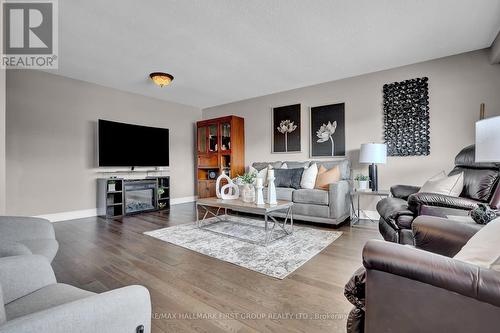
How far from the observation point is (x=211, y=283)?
187 centimetres

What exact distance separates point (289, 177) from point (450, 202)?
2.50 meters

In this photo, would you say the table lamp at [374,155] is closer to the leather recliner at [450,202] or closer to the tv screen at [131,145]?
the leather recliner at [450,202]

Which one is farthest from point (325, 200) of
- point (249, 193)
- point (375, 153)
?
point (249, 193)

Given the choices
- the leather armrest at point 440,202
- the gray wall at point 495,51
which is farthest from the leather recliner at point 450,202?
the gray wall at point 495,51

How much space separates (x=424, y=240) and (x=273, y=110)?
13.8 feet

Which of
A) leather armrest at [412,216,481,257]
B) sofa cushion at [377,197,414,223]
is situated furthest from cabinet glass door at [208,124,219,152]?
leather armrest at [412,216,481,257]

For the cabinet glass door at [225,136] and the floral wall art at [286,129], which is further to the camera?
the cabinet glass door at [225,136]

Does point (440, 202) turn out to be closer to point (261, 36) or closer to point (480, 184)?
point (480, 184)

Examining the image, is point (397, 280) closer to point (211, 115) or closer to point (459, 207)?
point (459, 207)

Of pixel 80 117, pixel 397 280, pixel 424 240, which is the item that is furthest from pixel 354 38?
pixel 80 117

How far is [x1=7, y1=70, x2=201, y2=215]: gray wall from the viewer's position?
3705 millimetres

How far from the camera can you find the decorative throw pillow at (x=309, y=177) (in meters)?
4.03

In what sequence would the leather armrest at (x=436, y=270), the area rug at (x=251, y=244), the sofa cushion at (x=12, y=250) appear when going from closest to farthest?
the leather armrest at (x=436, y=270) → the sofa cushion at (x=12, y=250) → the area rug at (x=251, y=244)

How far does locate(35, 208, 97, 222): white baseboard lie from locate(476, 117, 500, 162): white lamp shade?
17.6 ft
